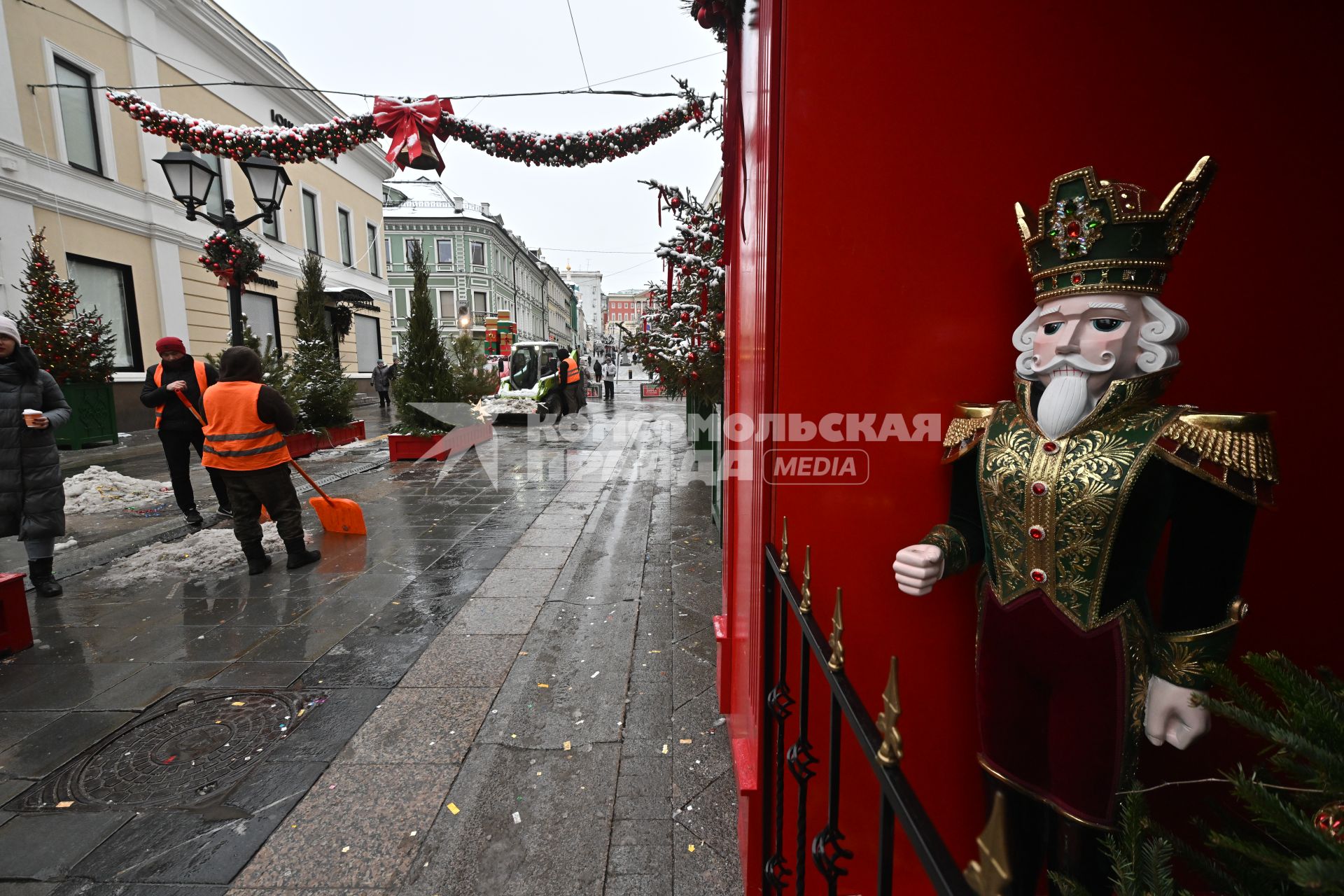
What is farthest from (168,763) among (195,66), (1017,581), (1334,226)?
(195,66)

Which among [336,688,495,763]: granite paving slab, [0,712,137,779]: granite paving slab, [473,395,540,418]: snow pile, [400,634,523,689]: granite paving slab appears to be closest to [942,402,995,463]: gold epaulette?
[336,688,495,763]: granite paving slab

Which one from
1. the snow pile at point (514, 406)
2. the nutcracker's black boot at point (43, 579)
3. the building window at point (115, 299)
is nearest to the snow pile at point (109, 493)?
the nutcracker's black boot at point (43, 579)

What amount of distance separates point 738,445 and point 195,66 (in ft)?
60.4

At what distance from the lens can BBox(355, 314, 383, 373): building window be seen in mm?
21797

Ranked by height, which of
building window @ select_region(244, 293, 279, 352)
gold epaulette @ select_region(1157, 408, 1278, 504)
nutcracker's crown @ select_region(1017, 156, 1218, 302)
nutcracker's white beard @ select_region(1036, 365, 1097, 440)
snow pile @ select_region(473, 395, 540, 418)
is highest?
building window @ select_region(244, 293, 279, 352)

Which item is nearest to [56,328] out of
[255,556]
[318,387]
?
[318,387]

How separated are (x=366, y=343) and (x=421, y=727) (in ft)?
76.0

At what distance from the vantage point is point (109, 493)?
6453 millimetres

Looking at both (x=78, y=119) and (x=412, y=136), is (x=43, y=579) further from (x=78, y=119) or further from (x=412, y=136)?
(x=78, y=119)

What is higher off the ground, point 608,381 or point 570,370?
point 570,370

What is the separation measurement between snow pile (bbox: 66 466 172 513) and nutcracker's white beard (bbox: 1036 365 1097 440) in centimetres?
822

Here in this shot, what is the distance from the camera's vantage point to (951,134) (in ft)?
4.60

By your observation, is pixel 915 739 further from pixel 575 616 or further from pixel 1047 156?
pixel 575 616

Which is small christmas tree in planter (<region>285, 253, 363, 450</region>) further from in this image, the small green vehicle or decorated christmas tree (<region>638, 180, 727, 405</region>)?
decorated christmas tree (<region>638, 180, 727, 405</region>)
